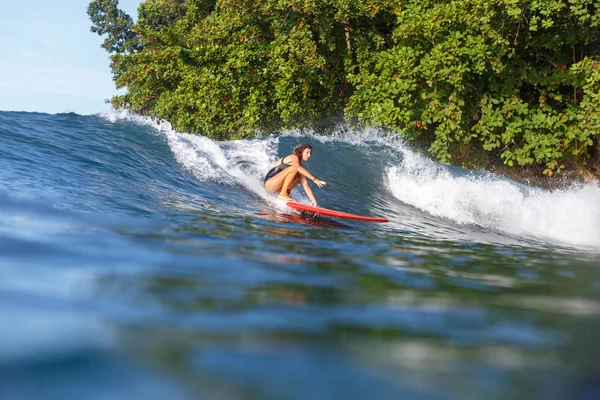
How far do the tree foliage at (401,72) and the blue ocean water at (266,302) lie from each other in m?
6.02

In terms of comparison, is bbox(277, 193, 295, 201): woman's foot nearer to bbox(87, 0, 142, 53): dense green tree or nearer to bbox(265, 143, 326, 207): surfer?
bbox(265, 143, 326, 207): surfer

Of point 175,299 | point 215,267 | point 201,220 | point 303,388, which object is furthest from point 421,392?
point 201,220

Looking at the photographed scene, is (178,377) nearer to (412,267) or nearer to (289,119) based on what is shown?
(412,267)

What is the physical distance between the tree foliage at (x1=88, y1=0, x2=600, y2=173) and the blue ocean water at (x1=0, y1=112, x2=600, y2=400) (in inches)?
237

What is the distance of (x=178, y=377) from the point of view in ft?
6.48

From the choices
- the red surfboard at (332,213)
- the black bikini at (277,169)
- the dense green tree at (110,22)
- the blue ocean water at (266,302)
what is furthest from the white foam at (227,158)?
the dense green tree at (110,22)

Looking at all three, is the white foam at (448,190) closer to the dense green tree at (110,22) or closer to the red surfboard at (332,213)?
the red surfboard at (332,213)

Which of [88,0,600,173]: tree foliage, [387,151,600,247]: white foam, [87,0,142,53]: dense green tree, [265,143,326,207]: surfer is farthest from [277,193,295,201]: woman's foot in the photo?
[87,0,142,53]: dense green tree

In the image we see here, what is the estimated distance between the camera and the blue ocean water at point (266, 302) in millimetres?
2037

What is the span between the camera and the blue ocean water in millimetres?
2037

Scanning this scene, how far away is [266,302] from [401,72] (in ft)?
38.9

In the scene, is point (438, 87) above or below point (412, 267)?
above

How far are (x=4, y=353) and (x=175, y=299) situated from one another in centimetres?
95

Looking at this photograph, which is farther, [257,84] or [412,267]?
[257,84]
